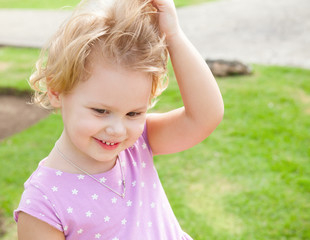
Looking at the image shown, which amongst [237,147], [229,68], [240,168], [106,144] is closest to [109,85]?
[106,144]

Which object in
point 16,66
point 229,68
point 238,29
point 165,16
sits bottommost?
point 238,29

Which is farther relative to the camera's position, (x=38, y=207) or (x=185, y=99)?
(x=185, y=99)

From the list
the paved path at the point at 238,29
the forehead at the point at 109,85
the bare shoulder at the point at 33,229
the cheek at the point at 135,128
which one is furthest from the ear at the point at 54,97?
the paved path at the point at 238,29

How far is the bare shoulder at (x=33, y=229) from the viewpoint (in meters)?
1.34

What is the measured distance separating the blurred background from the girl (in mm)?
484

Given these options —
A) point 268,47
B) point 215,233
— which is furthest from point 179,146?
point 268,47

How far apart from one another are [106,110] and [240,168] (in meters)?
2.66

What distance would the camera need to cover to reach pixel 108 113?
1364 mm

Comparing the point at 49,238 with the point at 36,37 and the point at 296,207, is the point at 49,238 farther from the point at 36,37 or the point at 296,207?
the point at 36,37

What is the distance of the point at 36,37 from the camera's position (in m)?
9.58

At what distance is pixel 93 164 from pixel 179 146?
368mm

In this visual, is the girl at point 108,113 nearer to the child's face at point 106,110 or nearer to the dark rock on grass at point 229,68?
the child's face at point 106,110

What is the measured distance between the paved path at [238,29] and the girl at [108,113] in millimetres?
5251

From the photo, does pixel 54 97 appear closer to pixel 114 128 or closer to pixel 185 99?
pixel 114 128
